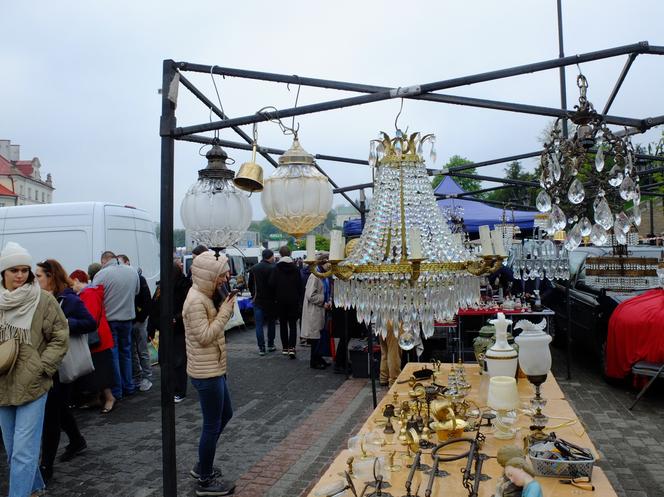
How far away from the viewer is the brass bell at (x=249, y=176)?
9.08ft

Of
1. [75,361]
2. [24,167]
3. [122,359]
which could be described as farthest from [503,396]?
[24,167]

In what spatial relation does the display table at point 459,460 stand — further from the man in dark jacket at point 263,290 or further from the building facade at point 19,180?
the building facade at point 19,180

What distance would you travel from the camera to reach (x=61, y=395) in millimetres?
4617

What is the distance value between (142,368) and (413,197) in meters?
6.28

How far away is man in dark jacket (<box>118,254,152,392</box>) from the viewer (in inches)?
288

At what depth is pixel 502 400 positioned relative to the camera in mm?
3379

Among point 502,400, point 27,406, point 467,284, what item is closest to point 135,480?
point 27,406

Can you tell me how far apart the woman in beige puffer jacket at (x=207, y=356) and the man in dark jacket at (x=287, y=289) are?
4997 mm

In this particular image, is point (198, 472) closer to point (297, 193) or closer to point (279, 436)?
point (279, 436)

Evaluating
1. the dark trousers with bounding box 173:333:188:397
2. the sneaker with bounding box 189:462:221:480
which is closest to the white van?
the dark trousers with bounding box 173:333:188:397

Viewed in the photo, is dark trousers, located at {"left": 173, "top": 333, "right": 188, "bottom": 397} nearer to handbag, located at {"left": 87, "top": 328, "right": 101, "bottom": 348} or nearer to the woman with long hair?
handbag, located at {"left": 87, "top": 328, "right": 101, "bottom": 348}

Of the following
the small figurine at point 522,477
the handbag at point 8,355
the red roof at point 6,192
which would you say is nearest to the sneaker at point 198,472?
the handbag at point 8,355

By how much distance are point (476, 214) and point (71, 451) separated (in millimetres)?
9934

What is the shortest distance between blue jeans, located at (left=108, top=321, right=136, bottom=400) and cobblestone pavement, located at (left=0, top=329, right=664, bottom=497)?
0.22m
